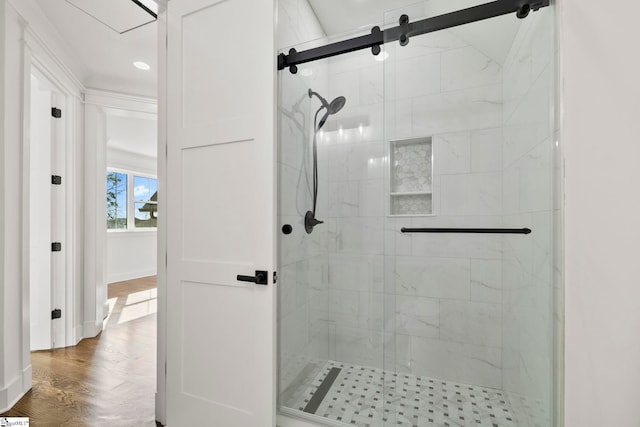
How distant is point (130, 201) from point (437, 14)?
6316 mm

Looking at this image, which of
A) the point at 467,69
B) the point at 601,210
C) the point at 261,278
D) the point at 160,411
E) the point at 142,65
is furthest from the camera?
the point at 142,65

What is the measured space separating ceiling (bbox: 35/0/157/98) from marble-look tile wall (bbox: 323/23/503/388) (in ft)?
5.04

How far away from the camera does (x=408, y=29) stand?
4.59ft

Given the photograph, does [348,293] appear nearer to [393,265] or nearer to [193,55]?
[393,265]

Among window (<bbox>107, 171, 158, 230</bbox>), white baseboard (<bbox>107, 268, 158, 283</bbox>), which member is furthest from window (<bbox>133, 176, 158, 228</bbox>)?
white baseboard (<bbox>107, 268, 158, 283</bbox>)

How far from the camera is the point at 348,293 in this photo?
188cm

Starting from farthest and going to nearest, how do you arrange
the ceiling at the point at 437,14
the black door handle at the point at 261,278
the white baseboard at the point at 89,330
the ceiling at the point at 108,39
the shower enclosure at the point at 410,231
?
the white baseboard at the point at 89,330 → the ceiling at the point at 108,39 → the shower enclosure at the point at 410,231 → the ceiling at the point at 437,14 → the black door handle at the point at 261,278

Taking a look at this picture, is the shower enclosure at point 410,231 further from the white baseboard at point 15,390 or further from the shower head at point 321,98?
the white baseboard at point 15,390

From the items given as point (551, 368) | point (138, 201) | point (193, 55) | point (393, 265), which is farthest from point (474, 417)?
point (138, 201)

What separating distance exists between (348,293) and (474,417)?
946 mm

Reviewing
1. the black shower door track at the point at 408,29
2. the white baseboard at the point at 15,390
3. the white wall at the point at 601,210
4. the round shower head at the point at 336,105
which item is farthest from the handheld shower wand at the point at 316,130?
the white baseboard at the point at 15,390

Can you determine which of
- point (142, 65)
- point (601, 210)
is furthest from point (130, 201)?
point (601, 210)

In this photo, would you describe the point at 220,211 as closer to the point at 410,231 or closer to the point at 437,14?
the point at 410,231

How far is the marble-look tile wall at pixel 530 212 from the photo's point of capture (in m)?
1.16
